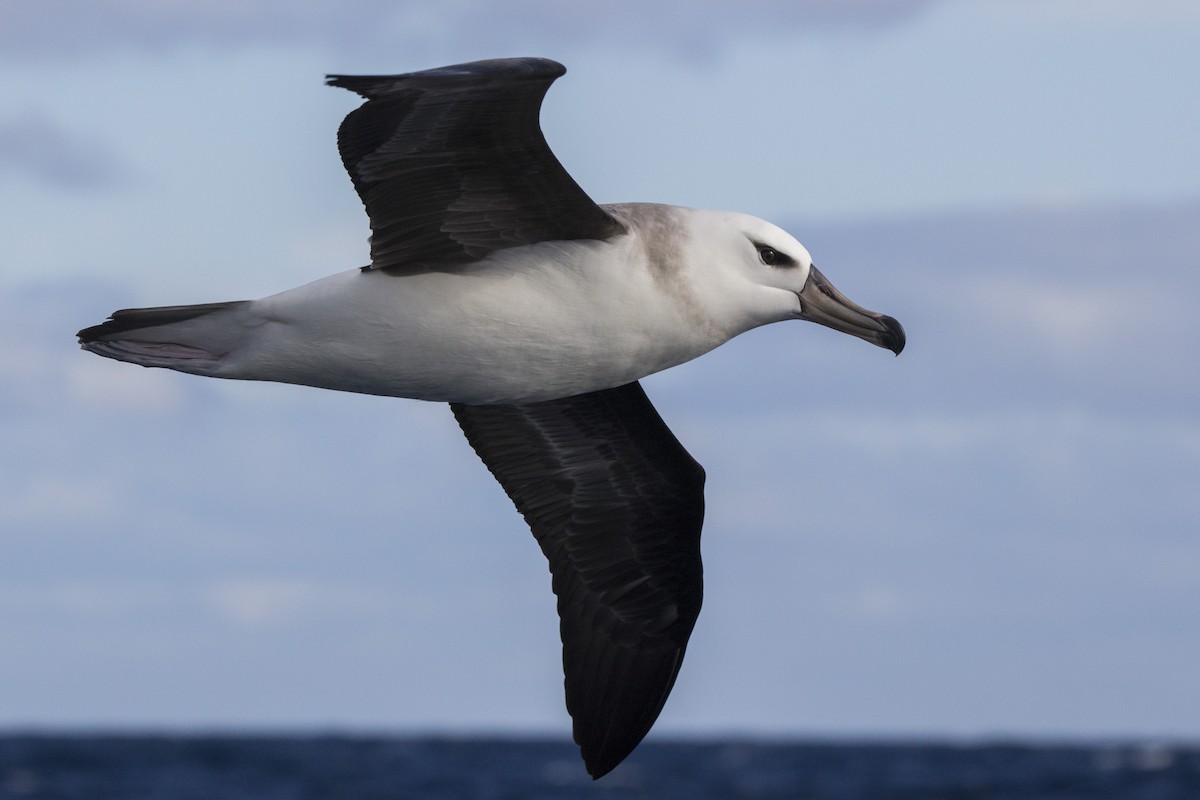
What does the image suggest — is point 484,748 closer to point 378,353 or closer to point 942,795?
point 942,795

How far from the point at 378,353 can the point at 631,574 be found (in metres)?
2.63

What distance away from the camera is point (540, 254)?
8.57 meters

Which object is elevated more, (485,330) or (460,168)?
(460,168)

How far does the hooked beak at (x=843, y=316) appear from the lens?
8.90 m

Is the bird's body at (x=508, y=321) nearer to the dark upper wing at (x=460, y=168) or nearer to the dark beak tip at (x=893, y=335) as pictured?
the dark upper wing at (x=460, y=168)

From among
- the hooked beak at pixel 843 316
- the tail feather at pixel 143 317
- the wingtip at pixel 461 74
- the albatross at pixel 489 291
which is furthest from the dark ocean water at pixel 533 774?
the wingtip at pixel 461 74

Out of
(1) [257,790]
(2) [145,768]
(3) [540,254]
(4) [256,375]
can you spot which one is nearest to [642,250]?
(3) [540,254]

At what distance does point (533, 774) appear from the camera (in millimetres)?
56656

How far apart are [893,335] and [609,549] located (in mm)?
2454

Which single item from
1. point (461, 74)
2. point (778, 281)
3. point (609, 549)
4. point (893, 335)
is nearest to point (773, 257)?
point (778, 281)

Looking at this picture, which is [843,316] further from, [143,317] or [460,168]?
[143,317]

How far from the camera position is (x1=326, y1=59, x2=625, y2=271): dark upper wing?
7.66 m

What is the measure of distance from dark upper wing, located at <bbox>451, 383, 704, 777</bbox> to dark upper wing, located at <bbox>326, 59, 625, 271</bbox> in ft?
7.52

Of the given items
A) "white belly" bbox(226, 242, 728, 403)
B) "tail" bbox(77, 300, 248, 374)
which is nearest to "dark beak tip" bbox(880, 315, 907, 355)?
"white belly" bbox(226, 242, 728, 403)
